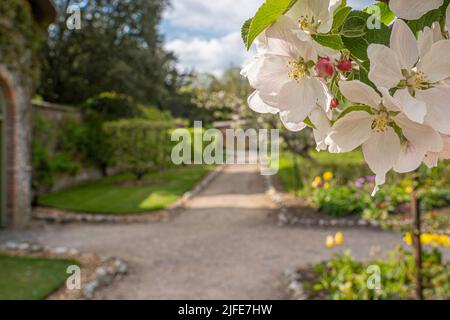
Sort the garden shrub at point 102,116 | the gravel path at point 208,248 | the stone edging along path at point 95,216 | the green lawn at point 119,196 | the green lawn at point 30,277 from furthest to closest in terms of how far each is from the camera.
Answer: the garden shrub at point 102,116
the green lawn at point 119,196
the stone edging along path at point 95,216
the gravel path at point 208,248
the green lawn at point 30,277

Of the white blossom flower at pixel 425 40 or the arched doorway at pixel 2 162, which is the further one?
the arched doorway at pixel 2 162

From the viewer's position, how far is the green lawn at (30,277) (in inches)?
197

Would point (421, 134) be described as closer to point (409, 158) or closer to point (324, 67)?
point (409, 158)

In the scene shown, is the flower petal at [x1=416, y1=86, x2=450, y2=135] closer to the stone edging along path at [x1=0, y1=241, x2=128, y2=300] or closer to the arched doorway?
the stone edging along path at [x1=0, y1=241, x2=128, y2=300]

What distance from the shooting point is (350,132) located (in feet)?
1.94

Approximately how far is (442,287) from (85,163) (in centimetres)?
1238

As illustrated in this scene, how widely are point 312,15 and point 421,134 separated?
0.20m

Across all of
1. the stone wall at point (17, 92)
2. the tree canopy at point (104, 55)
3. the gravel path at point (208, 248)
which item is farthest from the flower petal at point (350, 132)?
the tree canopy at point (104, 55)

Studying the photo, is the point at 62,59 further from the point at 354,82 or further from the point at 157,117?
the point at 354,82

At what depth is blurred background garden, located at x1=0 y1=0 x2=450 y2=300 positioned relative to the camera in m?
5.00

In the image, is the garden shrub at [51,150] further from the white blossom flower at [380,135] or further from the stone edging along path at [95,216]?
the white blossom flower at [380,135]

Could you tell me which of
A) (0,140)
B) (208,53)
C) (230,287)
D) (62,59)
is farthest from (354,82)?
(208,53)

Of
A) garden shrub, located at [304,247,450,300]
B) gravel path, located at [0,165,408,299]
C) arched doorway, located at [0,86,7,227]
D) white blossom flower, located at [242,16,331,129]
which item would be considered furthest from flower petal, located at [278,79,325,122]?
arched doorway, located at [0,86,7,227]

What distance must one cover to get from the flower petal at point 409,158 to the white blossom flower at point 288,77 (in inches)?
4.6
